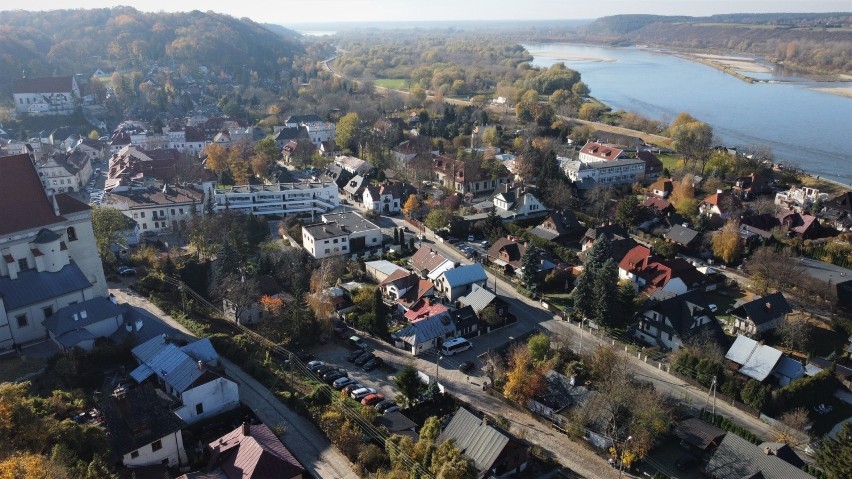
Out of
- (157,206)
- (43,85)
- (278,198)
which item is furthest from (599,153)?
(43,85)

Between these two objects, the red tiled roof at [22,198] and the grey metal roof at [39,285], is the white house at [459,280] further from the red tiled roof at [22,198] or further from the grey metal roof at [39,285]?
the red tiled roof at [22,198]

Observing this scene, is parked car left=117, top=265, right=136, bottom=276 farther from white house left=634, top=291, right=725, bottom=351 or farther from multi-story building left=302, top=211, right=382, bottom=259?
white house left=634, top=291, right=725, bottom=351

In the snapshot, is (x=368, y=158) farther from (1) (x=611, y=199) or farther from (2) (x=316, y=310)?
(2) (x=316, y=310)

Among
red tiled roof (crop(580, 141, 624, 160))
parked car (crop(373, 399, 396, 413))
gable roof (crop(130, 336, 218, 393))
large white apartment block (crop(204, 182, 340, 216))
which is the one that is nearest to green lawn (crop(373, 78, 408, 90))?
red tiled roof (crop(580, 141, 624, 160))

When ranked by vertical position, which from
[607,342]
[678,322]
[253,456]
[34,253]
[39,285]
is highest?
[34,253]

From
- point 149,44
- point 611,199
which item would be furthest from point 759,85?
point 149,44

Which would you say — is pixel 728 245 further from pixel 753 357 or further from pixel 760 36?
pixel 760 36
